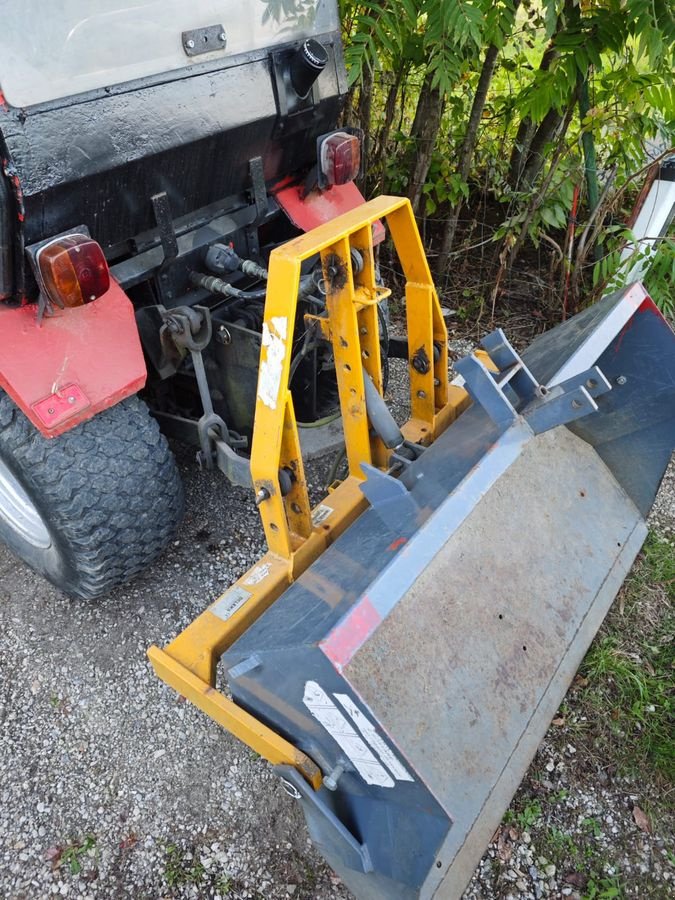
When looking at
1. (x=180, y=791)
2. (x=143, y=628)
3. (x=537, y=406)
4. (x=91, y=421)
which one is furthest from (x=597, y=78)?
(x=180, y=791)

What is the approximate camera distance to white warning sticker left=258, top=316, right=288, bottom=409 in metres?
1.51

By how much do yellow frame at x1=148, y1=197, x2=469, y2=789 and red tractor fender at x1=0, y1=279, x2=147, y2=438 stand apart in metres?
0.48

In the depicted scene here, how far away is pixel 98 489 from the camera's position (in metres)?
1.92

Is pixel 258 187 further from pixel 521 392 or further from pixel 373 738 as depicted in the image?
pixel 373 738

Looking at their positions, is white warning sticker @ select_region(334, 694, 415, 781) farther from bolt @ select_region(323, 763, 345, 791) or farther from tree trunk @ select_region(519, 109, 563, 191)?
tree trunk @ select_region(519, 109, 563, 191)

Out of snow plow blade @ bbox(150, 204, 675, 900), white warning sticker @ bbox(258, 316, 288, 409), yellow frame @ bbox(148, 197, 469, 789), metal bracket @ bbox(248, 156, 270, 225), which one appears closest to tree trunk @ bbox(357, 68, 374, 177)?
metal bracket @ bbox(248, 156, 270, 225)

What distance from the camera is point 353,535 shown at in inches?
64.8

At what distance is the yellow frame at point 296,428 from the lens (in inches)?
59.1

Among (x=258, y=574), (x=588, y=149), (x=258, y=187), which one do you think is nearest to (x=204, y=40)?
(x=258, y=187)

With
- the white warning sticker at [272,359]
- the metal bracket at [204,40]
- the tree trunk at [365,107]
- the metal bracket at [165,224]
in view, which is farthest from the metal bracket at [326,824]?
the tree trunk at [365,107]

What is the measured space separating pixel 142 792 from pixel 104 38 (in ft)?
6.86

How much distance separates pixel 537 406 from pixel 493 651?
605mm

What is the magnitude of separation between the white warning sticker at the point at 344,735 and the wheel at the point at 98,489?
0.93m

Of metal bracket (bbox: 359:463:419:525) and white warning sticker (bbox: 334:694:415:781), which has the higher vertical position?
metal bracket (bbox: 359:463:419:525)
